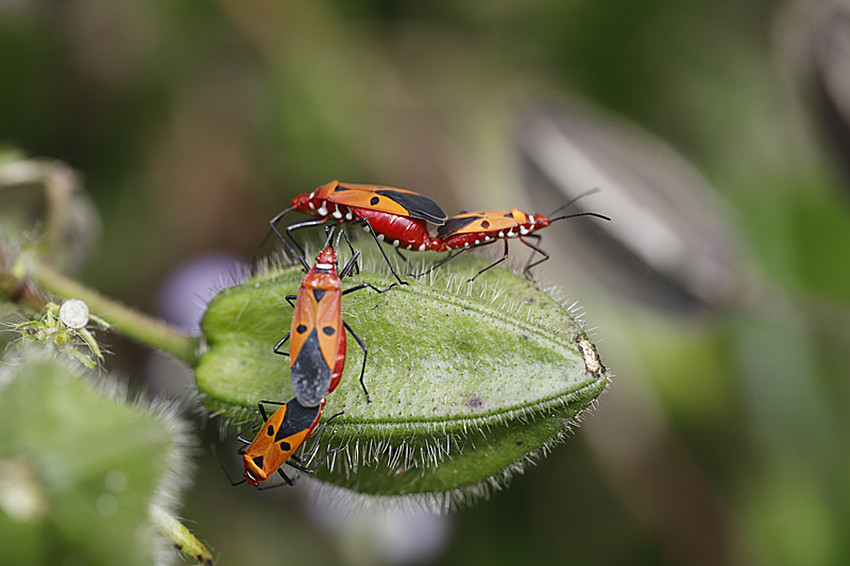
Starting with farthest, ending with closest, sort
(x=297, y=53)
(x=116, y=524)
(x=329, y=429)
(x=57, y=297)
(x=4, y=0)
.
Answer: (x=297, y=53) < (x=4, y=0) < (x=57, y=297) < (x=329, y=429) < (x=116, y=524)

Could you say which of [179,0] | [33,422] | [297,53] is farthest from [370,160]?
[33,422]

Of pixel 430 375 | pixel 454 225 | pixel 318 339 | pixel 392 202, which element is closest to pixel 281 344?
pixel 318 339

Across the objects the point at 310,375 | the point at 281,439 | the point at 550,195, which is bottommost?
the point at 281,439

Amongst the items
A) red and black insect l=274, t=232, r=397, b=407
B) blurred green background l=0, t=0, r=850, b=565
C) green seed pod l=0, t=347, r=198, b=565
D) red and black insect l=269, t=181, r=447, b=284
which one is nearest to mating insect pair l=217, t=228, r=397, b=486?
red and black insect l=274, t=232, r=397, b=407

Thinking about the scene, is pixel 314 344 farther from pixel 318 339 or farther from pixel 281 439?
pixel 281 439

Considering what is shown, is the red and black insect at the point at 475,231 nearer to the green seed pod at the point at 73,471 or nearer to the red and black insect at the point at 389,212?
the red and black insect at the point at 389,212

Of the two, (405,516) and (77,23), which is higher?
(77,23)

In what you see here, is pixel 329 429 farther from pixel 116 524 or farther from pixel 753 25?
pixel 753 25
